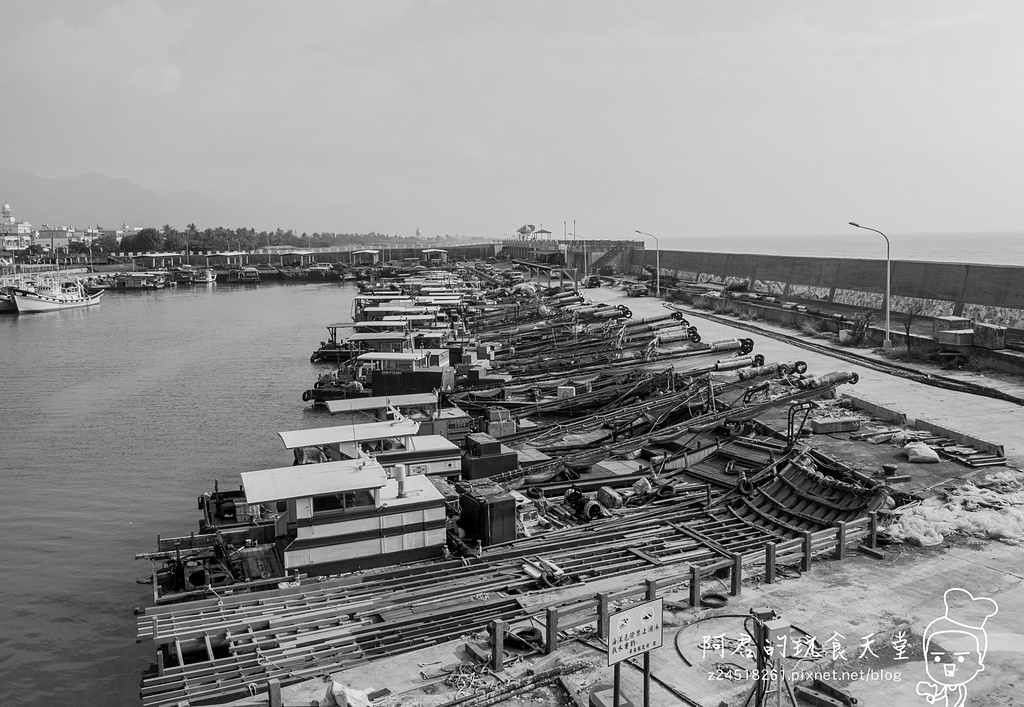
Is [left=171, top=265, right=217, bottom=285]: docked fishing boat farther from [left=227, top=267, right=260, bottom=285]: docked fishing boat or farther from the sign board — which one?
the sign board

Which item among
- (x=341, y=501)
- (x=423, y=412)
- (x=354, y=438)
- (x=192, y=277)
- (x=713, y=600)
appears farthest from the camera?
(x=192, y=277)

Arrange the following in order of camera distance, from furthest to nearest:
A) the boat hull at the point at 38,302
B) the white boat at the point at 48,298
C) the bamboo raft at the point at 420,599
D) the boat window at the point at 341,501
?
the white boat at the point at 48,298, the boat hull at the point at 38,302, the boat window at the point at 341,501, the bamboo raft at the point at 420,599

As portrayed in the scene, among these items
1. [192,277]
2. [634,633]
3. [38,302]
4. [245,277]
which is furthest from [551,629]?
[245,277]

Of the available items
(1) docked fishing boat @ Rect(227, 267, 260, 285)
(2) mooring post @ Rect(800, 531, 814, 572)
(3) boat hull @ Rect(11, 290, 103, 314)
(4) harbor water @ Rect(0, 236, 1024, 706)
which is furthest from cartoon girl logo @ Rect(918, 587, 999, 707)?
(1) docked fishing boat @ Rect(227, 267, 260, 285)

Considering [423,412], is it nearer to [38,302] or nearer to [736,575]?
[736,575]

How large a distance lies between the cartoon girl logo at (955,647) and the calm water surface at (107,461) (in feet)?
43.1

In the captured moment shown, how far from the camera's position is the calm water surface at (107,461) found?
1614cm

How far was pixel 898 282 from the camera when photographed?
48.4 metres

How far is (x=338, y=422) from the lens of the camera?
34.8 meters

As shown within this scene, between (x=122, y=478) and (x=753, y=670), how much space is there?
23.5 metres

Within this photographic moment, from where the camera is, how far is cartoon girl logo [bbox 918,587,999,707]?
9844 millimetres

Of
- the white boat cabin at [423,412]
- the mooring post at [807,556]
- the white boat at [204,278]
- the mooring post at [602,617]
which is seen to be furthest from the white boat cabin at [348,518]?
the white boat at [204,278]

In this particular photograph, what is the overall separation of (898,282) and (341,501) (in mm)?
43715

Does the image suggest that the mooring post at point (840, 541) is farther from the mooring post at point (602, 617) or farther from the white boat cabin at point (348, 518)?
the white boat cabin at point (348, 518)
